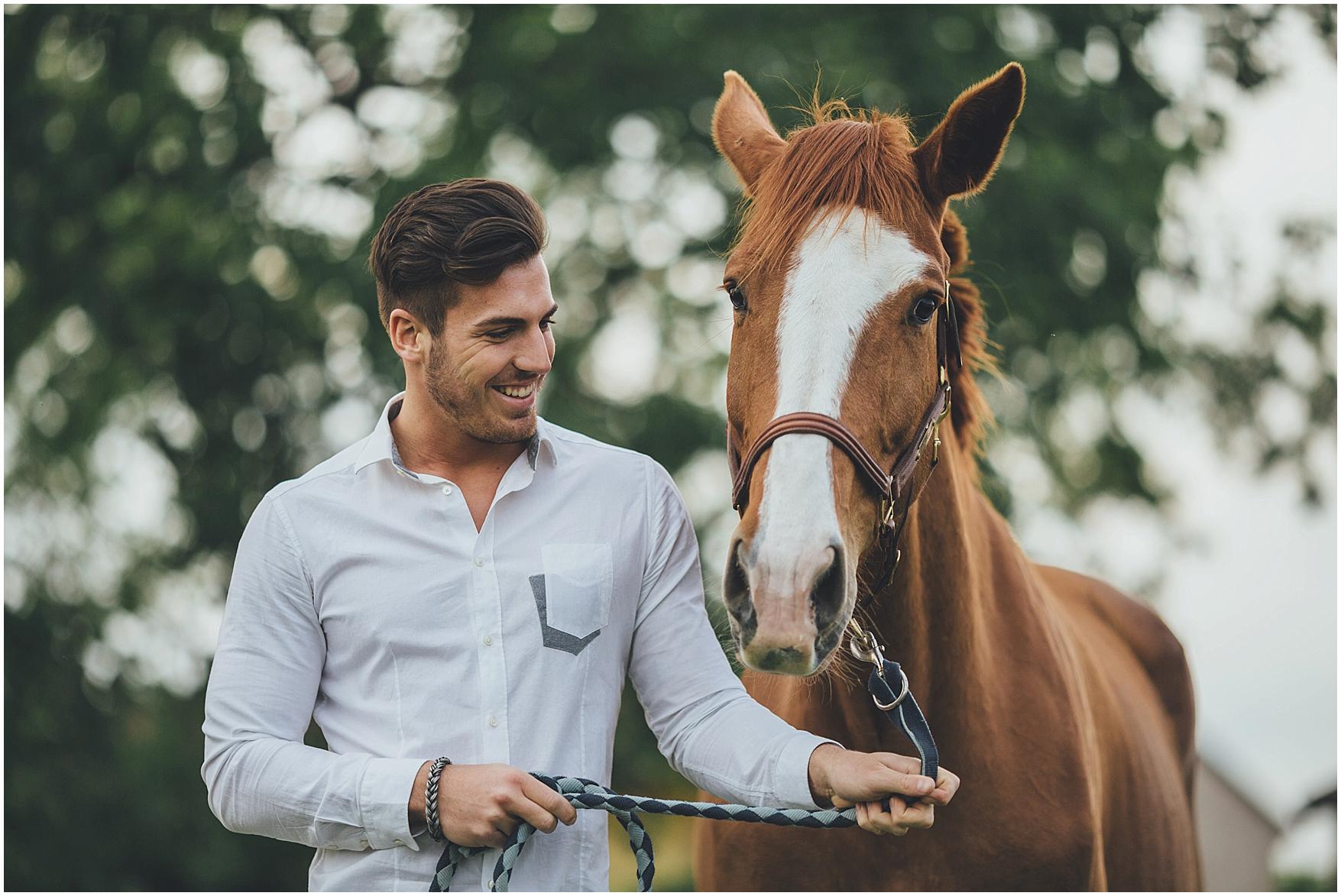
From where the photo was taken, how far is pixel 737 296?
7.80 feet

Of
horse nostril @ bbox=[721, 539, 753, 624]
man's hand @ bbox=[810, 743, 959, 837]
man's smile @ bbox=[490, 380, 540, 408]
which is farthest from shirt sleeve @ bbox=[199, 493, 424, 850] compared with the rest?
man's hand @ bbox=[810, 743, 959, 837]

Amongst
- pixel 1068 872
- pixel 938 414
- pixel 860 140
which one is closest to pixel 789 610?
pixel 938 414

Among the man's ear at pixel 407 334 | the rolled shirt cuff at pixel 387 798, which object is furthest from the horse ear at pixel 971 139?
the rolled shirt cuff at pixel 387 798

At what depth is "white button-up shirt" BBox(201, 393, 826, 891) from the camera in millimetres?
2037

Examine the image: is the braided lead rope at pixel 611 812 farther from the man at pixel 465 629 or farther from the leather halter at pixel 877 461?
the leather halter at pixel 877 461

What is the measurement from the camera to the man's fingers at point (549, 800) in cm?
194

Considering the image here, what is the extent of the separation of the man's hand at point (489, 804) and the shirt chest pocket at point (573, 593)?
27cm

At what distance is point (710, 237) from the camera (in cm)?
895

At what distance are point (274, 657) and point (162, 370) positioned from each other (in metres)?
7.90

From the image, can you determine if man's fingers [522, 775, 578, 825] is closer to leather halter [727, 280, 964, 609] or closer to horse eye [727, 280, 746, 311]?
leather halter [727, 280, 964, 609]

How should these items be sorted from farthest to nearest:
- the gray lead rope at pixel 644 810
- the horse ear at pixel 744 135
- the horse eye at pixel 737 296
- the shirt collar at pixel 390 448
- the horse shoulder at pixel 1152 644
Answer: the horse shoulder at pixel 1152 644 → the horse ear at pixel 744 135 → the horse eye at pixel 737 296 → the shirt collar at pixel 390 448 → the gray lead rope at pixel 644 810

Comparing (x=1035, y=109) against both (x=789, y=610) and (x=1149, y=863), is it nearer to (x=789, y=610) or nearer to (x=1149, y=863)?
(x=1149, y=863)

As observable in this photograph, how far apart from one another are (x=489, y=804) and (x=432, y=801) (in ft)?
0.33

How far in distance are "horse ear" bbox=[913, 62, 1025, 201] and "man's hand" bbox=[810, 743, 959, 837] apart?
1166mm
